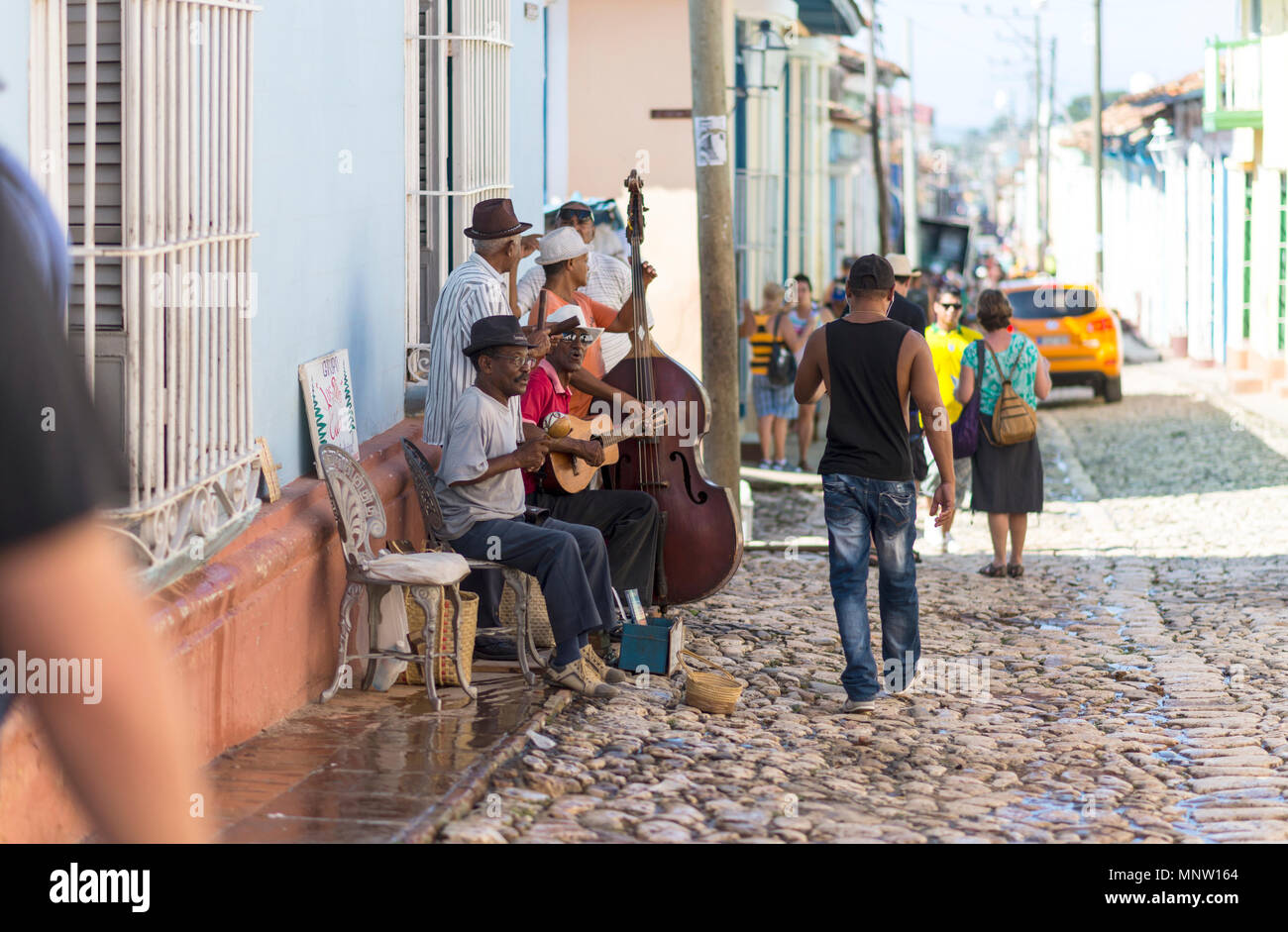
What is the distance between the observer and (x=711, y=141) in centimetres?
958

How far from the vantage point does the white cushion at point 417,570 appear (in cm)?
596

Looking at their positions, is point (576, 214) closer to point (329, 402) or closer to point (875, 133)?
point (329, 402)

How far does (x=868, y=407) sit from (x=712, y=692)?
1.31 metres

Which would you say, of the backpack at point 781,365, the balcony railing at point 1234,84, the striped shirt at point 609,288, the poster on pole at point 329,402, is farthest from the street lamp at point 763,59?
the poster on pole at point 329,402

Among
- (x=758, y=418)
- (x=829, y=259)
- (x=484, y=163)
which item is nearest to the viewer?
(x=484, y=163)

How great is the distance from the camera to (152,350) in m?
4.81

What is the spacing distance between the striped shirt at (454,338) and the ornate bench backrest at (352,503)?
468 mm

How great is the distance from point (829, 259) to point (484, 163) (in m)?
24.3

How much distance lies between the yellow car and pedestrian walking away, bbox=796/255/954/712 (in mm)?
15638

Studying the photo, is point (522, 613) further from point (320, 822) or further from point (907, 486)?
point (320, 822)

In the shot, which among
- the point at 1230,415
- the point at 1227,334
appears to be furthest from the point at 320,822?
the point at 1227,334

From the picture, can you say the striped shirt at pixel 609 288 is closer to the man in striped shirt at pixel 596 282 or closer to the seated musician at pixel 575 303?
the man in striped shirt at pixel 596 282

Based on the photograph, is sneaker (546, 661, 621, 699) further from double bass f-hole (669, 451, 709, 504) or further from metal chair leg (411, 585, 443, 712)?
double bass f-hole (669, 451, 709, 504)
